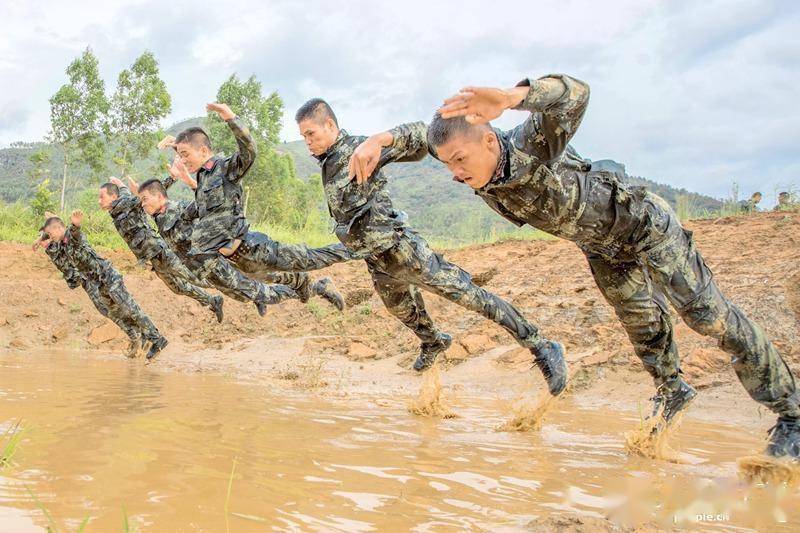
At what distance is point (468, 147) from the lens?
3.09 m

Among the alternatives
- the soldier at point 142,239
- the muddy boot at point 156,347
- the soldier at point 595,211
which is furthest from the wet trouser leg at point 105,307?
the soldier at point 595,211

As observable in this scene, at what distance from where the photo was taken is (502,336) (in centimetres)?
777

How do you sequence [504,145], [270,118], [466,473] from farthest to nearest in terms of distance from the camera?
[270,118]
[504,145]
[466,473]

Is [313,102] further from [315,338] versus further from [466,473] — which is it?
[315,338]

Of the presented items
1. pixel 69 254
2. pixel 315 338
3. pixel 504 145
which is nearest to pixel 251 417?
pixel 504 145

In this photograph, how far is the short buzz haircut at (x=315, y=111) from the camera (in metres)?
5.24

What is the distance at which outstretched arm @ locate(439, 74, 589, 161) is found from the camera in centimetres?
257

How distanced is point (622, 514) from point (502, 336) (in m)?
5.48

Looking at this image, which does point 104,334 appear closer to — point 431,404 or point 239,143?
point 239,143

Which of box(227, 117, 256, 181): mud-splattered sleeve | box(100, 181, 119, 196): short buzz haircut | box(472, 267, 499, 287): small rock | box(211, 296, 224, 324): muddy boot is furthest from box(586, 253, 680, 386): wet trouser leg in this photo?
box(100, 181, 119, 196): short buzz haircut

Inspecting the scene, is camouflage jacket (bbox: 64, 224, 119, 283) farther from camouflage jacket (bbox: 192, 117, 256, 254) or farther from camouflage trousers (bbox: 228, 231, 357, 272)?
camouflage trousers (bbox: 228, 231, 357, 272)

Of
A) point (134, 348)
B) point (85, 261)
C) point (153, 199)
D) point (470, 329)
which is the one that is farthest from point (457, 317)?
point (85, 261)

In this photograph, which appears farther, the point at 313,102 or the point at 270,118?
the point at 270,118

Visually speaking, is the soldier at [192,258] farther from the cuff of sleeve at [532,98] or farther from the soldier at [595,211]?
the cuff of sleeve at [532,98]
